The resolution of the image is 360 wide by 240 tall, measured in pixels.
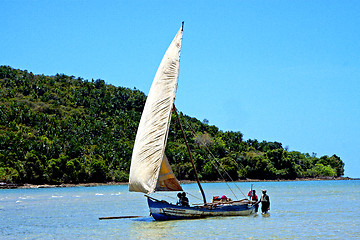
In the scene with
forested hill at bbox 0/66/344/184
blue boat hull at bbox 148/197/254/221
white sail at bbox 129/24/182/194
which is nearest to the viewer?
white sail at bbox 129/24/182/194

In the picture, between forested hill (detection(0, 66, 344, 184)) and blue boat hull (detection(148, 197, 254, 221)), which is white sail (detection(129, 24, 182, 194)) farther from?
forested hill (detection(0, 66, 344, 184))

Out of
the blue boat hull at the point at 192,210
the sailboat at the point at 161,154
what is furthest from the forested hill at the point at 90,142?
the sailboat at the point at 161,154

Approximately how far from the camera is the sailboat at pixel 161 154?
25984 millimetres

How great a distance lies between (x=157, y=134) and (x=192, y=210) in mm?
4722

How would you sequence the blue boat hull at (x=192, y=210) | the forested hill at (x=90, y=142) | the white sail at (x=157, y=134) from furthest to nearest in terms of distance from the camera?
the forested hill at (x=90, y=142)
the blue boat hull at (x=192, y=210)
the white sail at (x=157, y=134)

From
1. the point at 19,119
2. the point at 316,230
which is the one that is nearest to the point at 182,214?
the point at 316,230

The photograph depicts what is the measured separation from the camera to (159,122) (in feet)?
87.9

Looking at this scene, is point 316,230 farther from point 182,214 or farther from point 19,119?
point 19,119

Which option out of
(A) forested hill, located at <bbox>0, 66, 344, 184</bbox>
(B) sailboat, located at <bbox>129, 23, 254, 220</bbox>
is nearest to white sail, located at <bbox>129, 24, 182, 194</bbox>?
(B) sailboat, located at <bbox>129, 23, 254, 220</bbox>

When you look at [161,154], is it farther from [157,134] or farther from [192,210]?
[192,210]

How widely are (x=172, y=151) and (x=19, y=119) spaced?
38.5 m

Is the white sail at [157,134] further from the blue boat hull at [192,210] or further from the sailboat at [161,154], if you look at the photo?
the blue boat hull at [192,210]

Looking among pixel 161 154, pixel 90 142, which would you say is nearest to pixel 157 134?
pixel 161 154

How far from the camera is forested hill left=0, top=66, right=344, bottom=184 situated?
105m
